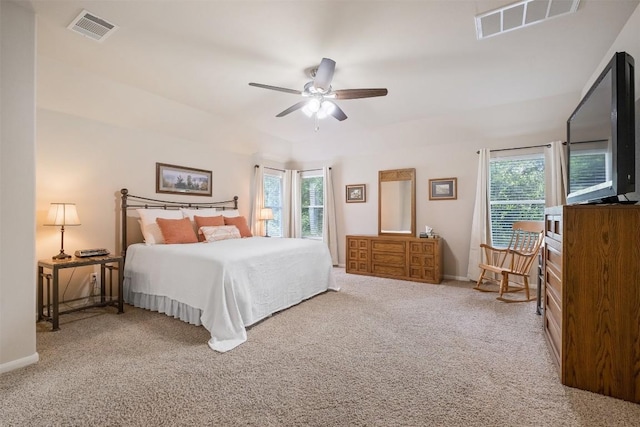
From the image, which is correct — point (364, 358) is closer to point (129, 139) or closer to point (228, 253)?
point (228, 253)

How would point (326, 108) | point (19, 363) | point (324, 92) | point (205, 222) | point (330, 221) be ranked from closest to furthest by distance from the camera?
point (19, 363), point (324, 92), point (326, 108), point (205, 222), point (330, 221)

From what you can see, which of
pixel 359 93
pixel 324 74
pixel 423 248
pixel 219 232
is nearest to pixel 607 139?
pixel 359 93

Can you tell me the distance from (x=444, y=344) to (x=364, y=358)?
722mm

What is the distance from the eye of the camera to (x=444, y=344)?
2.35 meters

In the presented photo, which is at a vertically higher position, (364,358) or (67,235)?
(67,235)

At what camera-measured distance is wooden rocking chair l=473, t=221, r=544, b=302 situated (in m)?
3.56

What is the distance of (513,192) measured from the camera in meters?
4.32

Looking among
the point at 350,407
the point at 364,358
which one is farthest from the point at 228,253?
the point at 350,407

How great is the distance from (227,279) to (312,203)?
3.91m

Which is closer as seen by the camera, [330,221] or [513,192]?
[513,192]

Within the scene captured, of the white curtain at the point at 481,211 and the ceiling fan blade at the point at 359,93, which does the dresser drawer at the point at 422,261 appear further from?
the ceiling fan blade at the point at 359,93

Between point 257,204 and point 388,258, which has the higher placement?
point 257,204

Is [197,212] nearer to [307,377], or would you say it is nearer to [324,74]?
[324,74]

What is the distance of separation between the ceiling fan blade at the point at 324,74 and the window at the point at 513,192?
310cm
